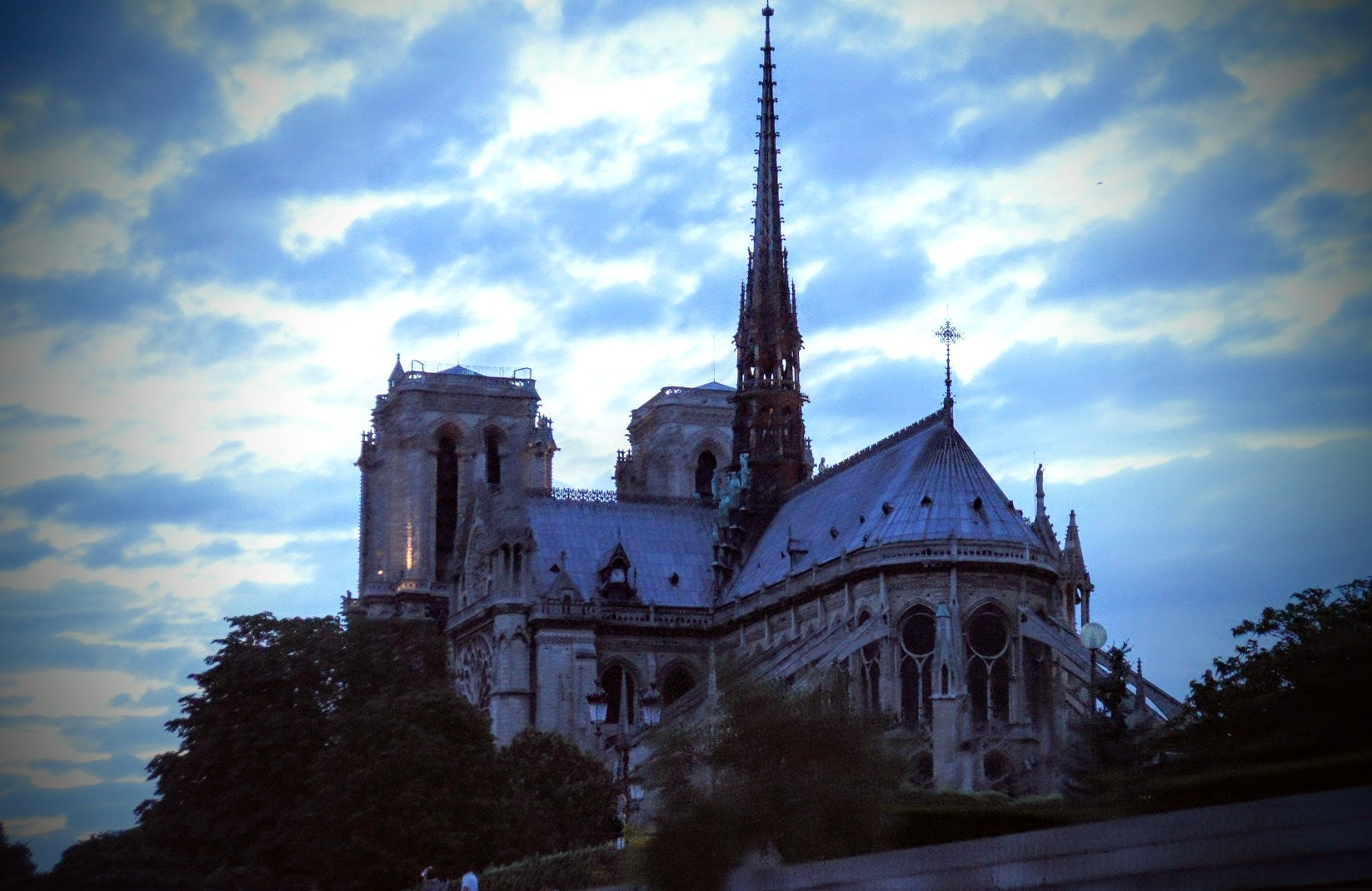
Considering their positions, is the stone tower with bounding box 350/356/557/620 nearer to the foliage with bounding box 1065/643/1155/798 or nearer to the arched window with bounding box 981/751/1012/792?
the arched window with bounding box 981/751/1012/792

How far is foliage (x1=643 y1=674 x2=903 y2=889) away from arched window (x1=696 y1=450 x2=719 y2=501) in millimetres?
94001

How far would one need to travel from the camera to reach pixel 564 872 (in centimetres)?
4953

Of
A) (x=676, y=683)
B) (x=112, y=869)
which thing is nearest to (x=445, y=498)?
(x=676, y=683)

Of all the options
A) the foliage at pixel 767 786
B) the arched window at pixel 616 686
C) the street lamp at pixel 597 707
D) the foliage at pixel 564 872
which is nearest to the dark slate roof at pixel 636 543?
the arched window at pixel 616 686

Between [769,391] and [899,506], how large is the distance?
19.1 m

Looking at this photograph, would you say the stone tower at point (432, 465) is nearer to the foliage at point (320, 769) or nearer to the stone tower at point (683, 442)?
the stone tower at point (683, 442)

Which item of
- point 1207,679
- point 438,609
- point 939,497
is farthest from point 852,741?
point 438,609

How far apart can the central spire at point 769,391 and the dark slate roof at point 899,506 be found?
16.9 feet

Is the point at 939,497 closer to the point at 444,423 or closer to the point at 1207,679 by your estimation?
the point at 1207,679

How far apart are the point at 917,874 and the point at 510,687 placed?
61.4 meters

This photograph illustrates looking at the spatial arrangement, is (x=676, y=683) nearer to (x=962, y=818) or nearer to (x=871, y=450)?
(x=871, y=450)

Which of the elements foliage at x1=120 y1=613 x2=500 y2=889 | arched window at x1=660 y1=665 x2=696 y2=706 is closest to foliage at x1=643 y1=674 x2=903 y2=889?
foliage at x1=120 y1=613 x2=500 y2=889

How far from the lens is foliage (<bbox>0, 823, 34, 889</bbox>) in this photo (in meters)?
33.6

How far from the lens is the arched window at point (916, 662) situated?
Answer: 77.2 metres
